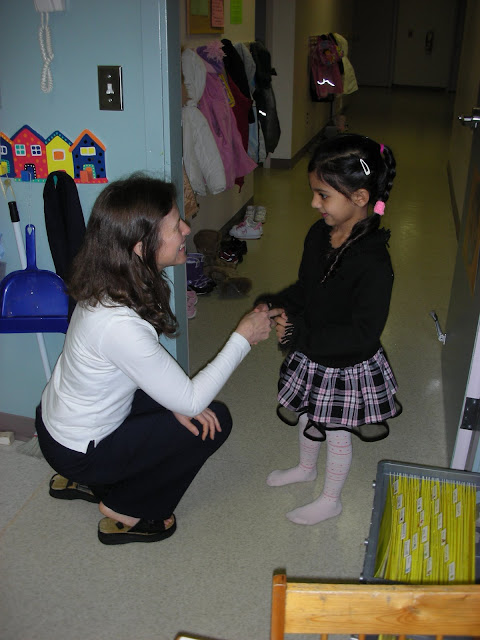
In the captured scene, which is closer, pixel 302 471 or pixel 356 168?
pixel 356 168

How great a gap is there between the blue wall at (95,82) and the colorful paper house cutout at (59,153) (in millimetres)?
21

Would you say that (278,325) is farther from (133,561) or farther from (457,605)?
(457,605)

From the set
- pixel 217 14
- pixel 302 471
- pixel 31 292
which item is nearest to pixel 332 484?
pixel 302 471

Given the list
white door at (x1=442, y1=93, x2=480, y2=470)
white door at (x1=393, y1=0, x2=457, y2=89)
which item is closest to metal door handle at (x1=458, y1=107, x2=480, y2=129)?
white door at (x1=442, y1=93, x2=480, y2=470)

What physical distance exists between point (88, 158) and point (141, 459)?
944mm

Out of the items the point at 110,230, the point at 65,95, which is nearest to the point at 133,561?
the point at 110,230

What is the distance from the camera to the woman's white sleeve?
1429 millimetres

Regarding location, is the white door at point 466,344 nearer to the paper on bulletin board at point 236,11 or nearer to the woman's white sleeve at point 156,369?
the woman's white sleeve at point 156,369

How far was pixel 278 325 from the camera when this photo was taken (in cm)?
176

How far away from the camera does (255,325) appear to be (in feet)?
5.48

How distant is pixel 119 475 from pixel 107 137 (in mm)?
1021

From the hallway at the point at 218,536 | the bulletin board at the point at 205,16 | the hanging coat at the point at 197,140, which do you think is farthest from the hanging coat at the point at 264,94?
the hallway at the point at 218,536

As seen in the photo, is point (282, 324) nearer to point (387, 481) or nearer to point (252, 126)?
point (387, 481)

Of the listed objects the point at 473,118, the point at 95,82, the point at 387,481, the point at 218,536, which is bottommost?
the point at 218,536
